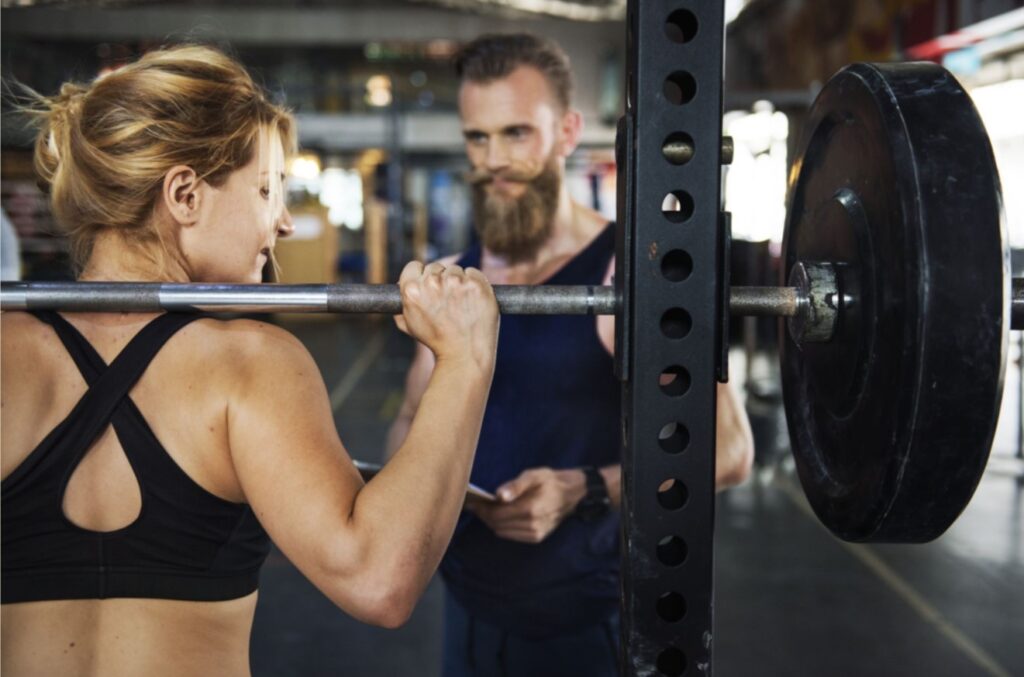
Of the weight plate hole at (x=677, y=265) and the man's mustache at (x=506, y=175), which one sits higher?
the man's mustache at (x=506, y=175)

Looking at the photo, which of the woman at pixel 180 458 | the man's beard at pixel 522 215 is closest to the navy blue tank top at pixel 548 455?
the man's beard at pixel 522 215

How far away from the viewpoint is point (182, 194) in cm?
93

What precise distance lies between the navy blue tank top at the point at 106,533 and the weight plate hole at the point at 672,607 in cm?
43

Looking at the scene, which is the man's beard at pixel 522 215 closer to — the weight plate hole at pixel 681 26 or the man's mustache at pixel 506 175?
the man's mustache at pixel 506 175

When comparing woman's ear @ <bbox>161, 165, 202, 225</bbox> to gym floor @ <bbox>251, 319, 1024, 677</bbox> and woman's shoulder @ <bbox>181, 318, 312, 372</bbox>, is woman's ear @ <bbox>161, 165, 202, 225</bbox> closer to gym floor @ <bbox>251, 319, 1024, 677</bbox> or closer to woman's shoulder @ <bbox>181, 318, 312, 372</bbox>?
woman's shoulder @ <bbox>181, 318, 312, 372</bbox>

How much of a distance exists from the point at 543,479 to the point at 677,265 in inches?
28.6

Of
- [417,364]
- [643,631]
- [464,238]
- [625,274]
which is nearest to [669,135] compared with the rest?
[625,274]

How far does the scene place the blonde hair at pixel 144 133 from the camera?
0.91m

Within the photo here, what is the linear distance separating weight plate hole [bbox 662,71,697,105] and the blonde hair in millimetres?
471

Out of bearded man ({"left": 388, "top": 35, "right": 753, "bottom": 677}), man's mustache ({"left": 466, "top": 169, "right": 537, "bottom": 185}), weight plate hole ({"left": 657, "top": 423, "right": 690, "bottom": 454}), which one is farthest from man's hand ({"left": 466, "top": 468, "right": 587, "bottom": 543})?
weight plate hole ({"left": 657, "top": 423, "right": 690, "bottom": 454})

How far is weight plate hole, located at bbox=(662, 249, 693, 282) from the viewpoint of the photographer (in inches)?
27.8

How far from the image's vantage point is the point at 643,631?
72 centimetres

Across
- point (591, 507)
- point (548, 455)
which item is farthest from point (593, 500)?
point (548, 455)

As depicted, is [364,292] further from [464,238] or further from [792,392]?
[464,238]
